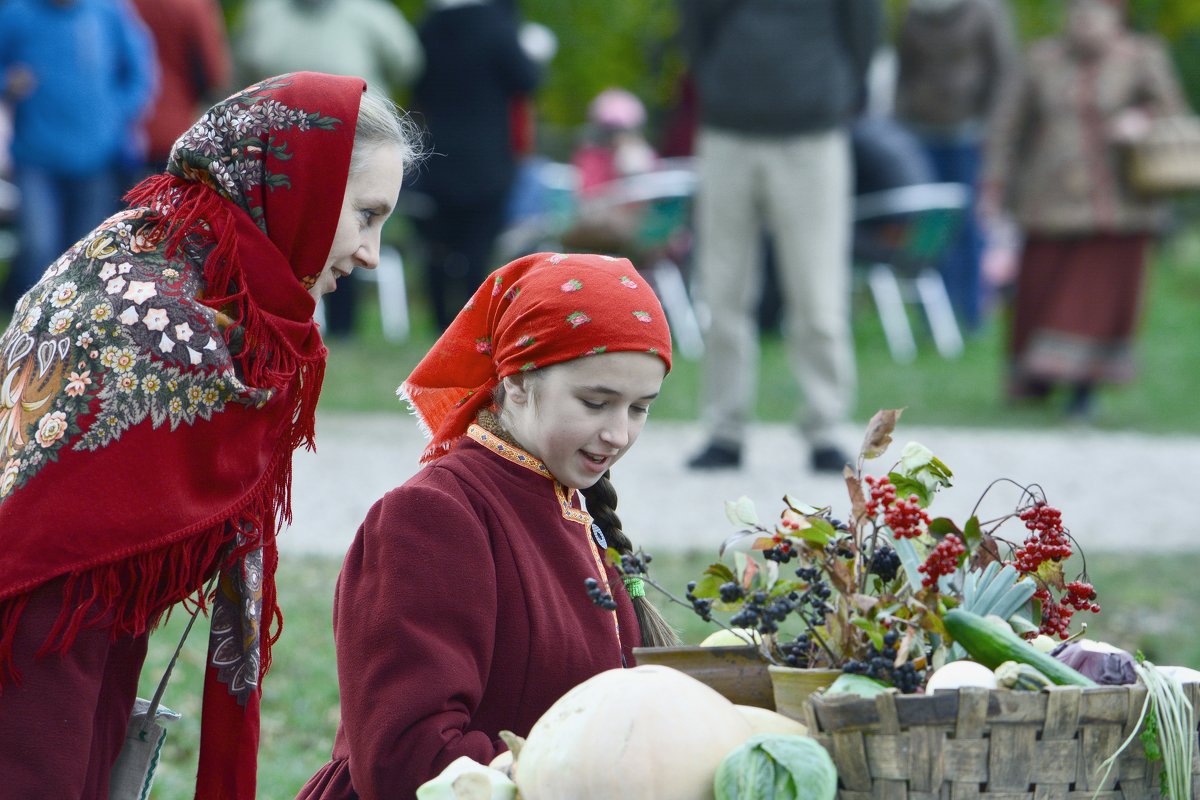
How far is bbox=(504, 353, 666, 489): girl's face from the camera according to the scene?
7.59ft

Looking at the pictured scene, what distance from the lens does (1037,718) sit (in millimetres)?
1681

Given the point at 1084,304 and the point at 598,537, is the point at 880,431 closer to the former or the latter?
the point at 598,537

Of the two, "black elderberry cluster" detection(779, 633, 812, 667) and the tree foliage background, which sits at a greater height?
the tree foliage background

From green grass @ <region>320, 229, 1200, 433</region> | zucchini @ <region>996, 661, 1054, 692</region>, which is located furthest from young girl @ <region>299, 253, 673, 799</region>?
green grass @ <region>320, 229, 1200, 433</region>

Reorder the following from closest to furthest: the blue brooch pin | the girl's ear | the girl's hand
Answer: the girl's ear, the blue brooch pin, the girl's hand

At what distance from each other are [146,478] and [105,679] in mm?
362

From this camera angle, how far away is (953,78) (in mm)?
11555

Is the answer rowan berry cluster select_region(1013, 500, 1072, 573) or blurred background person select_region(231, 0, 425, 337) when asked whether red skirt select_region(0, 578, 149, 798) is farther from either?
blurred background person select_region(231, 0, 425, 337)

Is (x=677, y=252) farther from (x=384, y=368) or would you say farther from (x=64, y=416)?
(x=64, y=416)

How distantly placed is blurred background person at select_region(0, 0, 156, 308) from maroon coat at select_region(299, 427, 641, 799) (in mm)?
6888

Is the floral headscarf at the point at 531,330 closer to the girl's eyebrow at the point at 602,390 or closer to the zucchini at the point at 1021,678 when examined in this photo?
the girl's eyebrow at the point at 602,390

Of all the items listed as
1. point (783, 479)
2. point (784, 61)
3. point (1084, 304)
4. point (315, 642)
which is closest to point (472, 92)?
point (784, 61)

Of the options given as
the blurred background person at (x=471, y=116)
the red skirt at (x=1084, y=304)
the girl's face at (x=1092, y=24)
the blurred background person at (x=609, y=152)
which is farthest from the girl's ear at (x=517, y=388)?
the blurred background person at (x=609, y=152)

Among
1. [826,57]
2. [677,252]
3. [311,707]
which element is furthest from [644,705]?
[677,252]
